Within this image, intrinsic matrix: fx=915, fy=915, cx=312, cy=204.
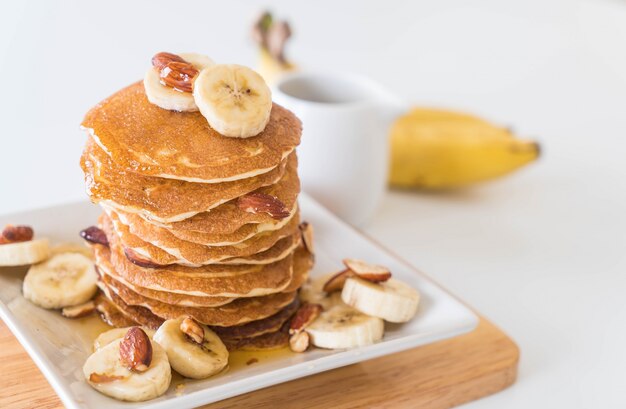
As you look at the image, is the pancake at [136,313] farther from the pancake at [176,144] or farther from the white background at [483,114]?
the white background at [483,114]

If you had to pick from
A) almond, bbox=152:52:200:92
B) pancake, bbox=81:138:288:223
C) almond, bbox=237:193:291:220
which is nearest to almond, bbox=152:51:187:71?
almond, bbox=152:52:200:92

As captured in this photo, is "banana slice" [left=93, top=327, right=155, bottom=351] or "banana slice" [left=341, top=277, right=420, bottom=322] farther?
"banana slice" [left=341, top=277, right=420, bottom=322]

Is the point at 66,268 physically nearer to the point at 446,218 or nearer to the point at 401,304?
the point at 401,304

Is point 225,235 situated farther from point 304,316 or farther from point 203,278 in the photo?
point 304,316

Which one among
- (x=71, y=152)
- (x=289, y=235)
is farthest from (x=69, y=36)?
(x=289, y=235)

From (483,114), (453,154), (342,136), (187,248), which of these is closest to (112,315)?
(187,248)

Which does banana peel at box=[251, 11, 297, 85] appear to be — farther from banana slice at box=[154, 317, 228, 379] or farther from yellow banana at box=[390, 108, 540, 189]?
banana slice at box=[154, 317, 228, 379]
